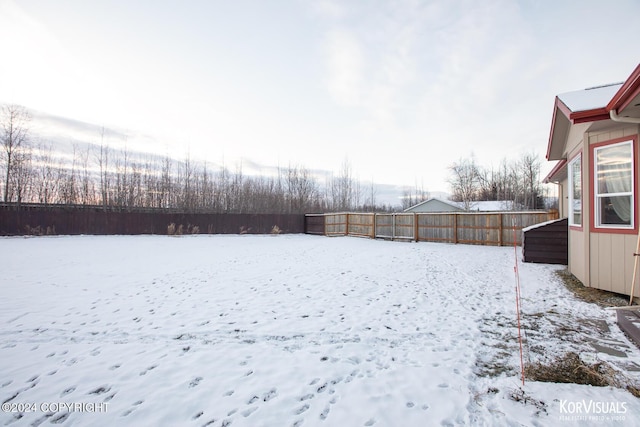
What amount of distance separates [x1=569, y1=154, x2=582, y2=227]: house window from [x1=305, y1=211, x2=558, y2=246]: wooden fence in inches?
154

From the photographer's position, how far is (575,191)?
247 inches

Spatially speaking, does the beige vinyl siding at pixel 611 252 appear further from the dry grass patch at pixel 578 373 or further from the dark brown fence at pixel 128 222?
the dark brown fence at pixel 128 222

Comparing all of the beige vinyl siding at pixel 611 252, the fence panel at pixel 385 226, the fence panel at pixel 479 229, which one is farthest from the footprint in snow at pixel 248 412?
the fence panel at pixel 385 226

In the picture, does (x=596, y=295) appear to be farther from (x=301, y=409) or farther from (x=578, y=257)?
(x=301, y=409)

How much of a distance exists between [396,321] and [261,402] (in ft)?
7.82

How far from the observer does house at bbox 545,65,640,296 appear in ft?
14.2

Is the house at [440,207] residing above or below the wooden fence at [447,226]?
above

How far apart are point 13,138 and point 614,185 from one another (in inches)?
1369

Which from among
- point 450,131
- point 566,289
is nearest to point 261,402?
point 566,289

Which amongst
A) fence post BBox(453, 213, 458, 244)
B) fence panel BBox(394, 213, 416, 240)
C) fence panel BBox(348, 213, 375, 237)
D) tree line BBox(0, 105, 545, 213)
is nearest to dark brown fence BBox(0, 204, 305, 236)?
tree line BBox(0, 105, 545, 213)

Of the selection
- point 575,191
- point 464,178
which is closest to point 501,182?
point 464,178

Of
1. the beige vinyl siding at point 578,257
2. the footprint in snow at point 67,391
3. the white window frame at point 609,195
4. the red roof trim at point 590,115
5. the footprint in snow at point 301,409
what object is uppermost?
the red roof trim at point 590,115

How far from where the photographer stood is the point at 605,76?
1066 centimetres

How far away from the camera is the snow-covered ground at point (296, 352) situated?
2.13m
